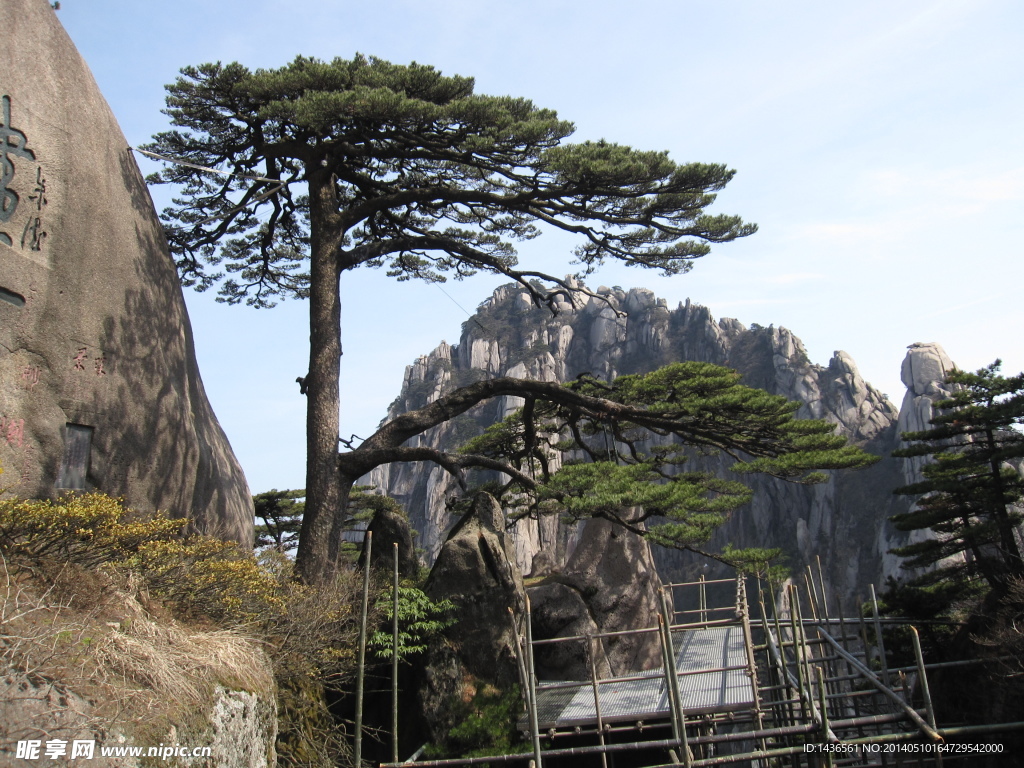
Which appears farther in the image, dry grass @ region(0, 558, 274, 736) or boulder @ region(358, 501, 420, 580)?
boulder @ region(358, 501, 420, 580)

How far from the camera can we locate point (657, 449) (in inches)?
481

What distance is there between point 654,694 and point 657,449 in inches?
152

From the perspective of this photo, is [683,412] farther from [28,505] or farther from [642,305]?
[642,305]

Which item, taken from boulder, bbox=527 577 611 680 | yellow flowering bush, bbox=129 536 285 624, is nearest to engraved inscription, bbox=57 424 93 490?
yellow flowering bush, bbox=129 536 285 624

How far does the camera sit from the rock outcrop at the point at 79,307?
7879mm

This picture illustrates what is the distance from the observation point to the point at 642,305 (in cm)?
7312

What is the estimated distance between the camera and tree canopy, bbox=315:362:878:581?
9.98 meters

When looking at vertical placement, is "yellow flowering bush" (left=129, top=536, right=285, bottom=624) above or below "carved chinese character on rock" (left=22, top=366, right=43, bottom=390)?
below

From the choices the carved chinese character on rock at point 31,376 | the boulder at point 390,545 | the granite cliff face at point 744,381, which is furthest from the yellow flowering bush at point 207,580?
the granite cliff face at point 744,381

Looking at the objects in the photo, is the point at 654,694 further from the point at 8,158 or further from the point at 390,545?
the point at 8,158

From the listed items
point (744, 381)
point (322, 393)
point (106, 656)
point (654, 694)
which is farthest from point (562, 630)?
point (744, 381)

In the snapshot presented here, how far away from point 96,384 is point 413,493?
193 ft

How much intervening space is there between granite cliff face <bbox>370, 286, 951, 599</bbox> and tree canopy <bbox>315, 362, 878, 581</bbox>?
25.7 metres

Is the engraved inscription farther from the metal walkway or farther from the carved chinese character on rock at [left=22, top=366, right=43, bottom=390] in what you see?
the metal walkway
